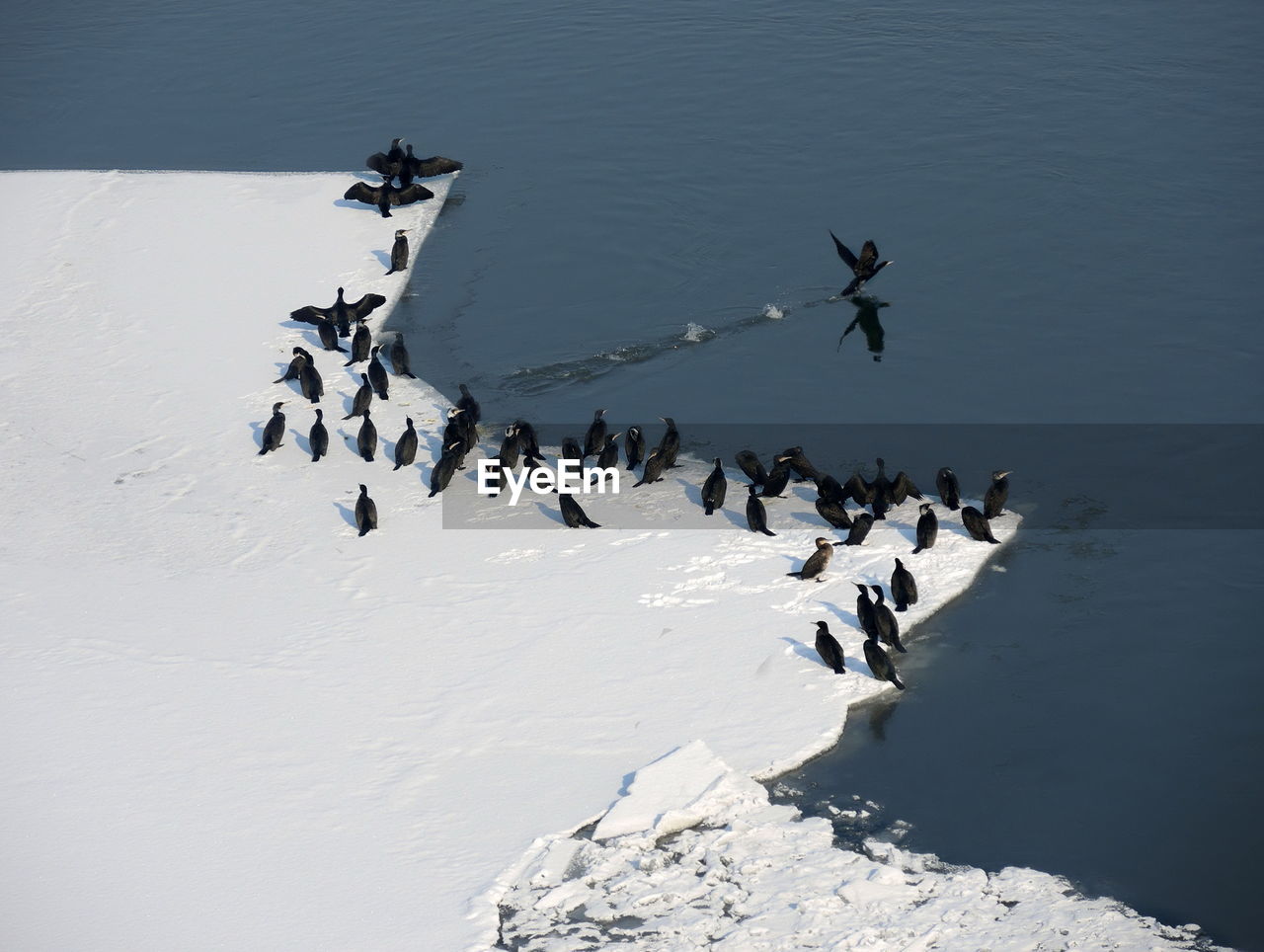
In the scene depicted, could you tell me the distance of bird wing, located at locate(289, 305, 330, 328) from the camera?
68.9ft

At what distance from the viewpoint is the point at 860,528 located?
53.0ft

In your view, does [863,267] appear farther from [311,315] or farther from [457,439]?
[311,315]

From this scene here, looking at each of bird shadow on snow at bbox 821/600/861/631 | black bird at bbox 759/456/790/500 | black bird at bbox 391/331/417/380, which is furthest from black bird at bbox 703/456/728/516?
black bird at bbox 391/331/417/380

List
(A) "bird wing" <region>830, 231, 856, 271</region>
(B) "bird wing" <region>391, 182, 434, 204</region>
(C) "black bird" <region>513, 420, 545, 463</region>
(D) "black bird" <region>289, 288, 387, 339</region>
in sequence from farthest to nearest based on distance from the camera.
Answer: (B) "bird wing" <region>391, 182, 434, 204</region> → (A) "bird wing" <region>830, 231, 856, 271</region> → (D) "black bird" <region>289, 288, 387, 339</region> → (C) "black bird" <region>513, 420, 545, 463</region>

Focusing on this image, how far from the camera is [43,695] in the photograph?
14273 mm

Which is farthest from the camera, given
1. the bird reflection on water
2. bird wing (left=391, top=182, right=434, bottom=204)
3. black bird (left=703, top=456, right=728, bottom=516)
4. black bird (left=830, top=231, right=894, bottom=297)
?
bird wing (left=391, top=182, right=434, bottom=204)

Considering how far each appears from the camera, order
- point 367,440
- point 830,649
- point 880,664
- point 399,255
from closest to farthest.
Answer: point 880,664
point 830,649
point 367,440
point 399,255

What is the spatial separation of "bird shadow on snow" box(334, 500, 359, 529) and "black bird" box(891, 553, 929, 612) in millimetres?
6154

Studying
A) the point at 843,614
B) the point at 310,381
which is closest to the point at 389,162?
the point at 310,381

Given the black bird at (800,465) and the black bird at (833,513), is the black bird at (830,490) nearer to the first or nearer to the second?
the black bird at (833,513)

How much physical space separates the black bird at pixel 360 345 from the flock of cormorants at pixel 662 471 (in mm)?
19

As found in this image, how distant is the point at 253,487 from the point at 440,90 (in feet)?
48.9

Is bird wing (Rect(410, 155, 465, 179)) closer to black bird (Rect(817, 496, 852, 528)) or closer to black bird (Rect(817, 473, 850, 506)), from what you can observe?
black bird (Rect(817, 473, 850, 506))

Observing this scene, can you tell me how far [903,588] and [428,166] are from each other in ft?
48.1
